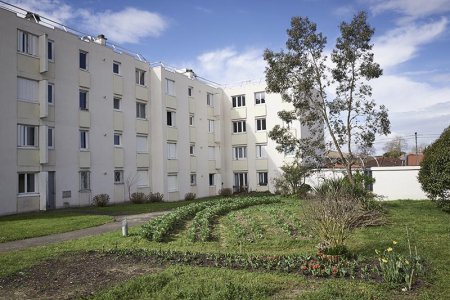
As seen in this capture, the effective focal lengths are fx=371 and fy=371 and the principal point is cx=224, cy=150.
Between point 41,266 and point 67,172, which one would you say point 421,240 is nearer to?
point 41,266

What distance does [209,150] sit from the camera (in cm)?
4212

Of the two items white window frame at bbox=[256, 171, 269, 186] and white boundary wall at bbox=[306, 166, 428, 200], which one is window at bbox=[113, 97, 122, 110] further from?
white window frame at bbox=[256, 171, 269, 186]

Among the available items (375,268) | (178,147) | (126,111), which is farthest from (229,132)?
(375,268)

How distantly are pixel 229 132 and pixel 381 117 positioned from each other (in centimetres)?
2590

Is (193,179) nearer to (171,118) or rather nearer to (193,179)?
(193,179)

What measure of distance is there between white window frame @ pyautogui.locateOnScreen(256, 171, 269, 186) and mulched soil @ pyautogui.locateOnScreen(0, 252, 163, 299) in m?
32.9

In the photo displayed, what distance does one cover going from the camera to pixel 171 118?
119ft

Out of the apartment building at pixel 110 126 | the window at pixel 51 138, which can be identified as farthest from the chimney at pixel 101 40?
the window at pixel 51 138

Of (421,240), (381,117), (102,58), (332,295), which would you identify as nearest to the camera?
(332,295)

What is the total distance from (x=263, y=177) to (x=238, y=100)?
32.1 feet

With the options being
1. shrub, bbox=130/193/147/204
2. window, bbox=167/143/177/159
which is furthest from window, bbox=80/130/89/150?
window, bbox=167/143/177/159

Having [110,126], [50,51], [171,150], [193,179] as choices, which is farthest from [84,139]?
[193,179]

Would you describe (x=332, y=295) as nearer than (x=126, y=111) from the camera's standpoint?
Yes

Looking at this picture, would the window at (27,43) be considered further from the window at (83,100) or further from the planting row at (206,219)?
the planting row at (206,219)
